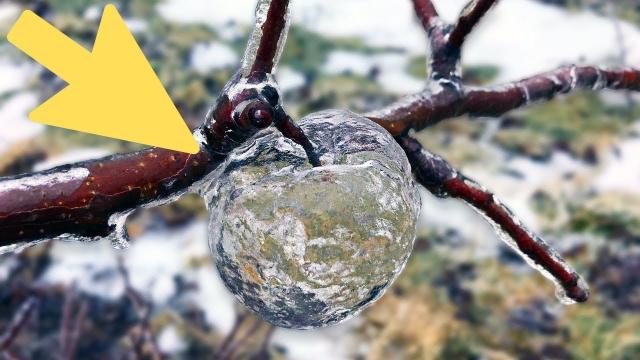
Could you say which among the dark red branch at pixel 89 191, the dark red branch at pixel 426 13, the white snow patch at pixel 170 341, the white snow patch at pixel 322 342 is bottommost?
the white snow patch at pixel 322 342

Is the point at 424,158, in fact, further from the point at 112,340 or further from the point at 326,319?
the point at 112,340

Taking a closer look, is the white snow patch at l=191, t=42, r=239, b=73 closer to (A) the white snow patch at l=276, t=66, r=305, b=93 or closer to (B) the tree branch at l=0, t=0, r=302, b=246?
(A) the white snow patch at l=276, t=66, r=305, b=93

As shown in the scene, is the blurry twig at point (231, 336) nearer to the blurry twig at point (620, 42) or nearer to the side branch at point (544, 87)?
the side branch at point (544, 87)

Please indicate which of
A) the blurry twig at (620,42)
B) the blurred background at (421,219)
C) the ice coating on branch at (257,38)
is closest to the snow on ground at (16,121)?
the blurred background at (421,219)

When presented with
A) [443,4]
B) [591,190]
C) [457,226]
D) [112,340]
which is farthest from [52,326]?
[443,4]

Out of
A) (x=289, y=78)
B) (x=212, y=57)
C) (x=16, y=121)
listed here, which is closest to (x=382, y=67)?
(x=289, y=78)

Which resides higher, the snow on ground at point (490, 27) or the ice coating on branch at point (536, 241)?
the ice coating on branch at point (536, 241)

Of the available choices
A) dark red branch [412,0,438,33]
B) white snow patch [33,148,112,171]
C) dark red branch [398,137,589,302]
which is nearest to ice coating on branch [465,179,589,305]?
dark red branch [398,137,589,302]
